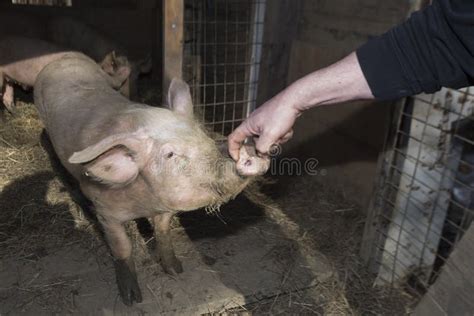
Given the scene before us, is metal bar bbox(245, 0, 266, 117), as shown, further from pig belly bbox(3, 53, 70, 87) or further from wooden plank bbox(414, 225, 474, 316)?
wooden plank bbox(414, 225, 474, 316)

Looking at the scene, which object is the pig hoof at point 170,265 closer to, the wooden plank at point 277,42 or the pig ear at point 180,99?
the pig ear at point 180,99

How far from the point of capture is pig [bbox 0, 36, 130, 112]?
4875 mm

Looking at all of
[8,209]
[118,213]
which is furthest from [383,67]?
[8,209]

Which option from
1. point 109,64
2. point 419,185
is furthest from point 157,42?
point 419,185

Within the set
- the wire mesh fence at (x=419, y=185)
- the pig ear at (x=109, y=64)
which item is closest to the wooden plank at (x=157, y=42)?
the pig ear at (x=109, y=64)

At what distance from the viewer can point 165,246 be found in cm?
315

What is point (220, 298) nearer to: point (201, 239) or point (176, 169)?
point (201, 239)

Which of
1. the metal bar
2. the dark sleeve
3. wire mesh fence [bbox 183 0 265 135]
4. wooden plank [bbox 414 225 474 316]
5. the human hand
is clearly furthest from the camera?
wire mesh fence [bbox 183 0 265 135]

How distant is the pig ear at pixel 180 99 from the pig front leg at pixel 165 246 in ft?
2.49

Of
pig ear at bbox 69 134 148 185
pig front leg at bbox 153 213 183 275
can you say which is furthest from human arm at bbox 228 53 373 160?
pig front leg at bbox 153 213 183 275

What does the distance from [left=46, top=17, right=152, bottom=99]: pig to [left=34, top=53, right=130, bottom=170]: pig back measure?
1.40m

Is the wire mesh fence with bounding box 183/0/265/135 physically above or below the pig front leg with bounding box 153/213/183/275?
above

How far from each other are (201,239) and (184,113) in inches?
46.8

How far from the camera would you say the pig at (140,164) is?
2.37 meters
